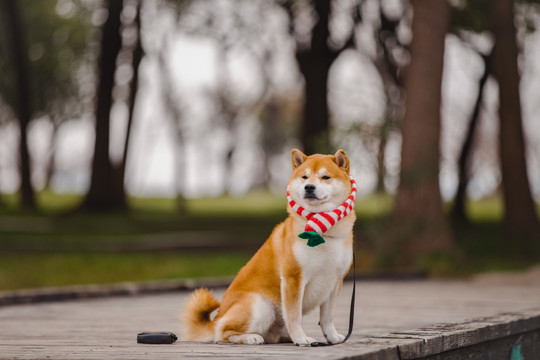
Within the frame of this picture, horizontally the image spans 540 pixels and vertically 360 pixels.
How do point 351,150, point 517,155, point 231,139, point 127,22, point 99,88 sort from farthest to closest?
point 231,139 → point 127,22 → point 99,88 → point 517,155 → point 351,150

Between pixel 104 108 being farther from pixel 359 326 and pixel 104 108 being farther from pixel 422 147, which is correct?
pixel 359 326

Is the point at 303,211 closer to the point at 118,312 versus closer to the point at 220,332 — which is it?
the point at 220,332

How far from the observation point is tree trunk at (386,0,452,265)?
13891 millimetres

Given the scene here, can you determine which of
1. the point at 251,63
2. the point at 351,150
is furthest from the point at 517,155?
the point at 251,63

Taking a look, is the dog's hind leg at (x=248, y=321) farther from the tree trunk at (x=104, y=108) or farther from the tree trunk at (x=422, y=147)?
the tree trunk at (x=104, y=108)

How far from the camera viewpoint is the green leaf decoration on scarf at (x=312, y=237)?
4.88 meters

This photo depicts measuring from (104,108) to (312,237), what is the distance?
24612 millimetres

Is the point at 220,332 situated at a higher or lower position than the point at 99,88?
lower

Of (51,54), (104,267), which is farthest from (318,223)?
(51,54)

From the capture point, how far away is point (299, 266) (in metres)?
4.98

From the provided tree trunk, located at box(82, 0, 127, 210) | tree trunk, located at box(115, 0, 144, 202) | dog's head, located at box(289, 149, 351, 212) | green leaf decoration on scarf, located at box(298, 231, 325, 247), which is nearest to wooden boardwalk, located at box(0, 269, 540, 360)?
green leaf decoration on scarf, located at box(298, 231, 325, 247)

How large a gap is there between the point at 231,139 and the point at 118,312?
53.1 m

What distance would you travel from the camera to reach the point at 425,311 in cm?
795

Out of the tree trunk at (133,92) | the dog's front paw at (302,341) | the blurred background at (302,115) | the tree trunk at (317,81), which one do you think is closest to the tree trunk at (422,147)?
the blurred background at (302,115)
